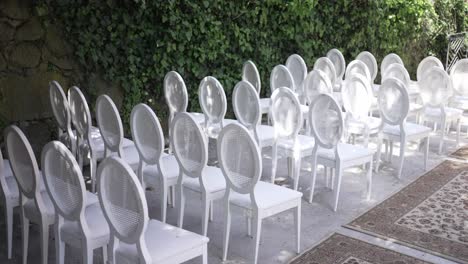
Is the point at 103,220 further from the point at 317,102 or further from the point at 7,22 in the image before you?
the point at 7,22

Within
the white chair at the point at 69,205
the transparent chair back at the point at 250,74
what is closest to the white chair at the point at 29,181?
the white chair at the point at 69,205

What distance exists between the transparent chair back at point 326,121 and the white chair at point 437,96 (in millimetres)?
2105

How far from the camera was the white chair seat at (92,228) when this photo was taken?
9.30ft

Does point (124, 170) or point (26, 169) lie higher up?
point (124, 170)

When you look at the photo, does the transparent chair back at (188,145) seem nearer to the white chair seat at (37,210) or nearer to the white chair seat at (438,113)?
the white chair seat at (37,210)

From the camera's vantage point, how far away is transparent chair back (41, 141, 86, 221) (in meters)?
2.68

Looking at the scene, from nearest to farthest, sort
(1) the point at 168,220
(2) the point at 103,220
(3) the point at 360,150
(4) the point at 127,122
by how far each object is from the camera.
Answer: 1. (2) the point at 103,220
2. (1) the point at 168,220
3. (3) the point at 360,150
4. (4) the point at 127,122

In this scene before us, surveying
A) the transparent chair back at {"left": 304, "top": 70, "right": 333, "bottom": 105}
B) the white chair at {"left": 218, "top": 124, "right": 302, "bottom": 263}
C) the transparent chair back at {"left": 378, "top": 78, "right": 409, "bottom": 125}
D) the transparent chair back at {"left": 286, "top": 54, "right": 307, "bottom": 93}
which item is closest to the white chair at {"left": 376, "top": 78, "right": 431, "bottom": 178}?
the transparent chair back at {"left": 378, "top": 78, "right": 409, "bottom": 125}

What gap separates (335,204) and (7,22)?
3388mm

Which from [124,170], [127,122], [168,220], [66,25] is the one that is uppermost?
[66,25]

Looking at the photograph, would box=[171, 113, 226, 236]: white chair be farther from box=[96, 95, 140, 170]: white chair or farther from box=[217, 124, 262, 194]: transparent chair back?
box=[96, 95, 140, 170]: white chair

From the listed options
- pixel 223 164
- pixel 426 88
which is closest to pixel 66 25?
pixel 223 164

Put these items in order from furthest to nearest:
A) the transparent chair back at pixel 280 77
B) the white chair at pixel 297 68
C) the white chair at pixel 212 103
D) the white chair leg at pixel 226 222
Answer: the white chair at pixel 297 68 → the transparent chair back at pixel 280 77 → the white chair at pixel 212 103 → the white chair leg at pixel 226 222

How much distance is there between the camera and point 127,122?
19.5 ft
